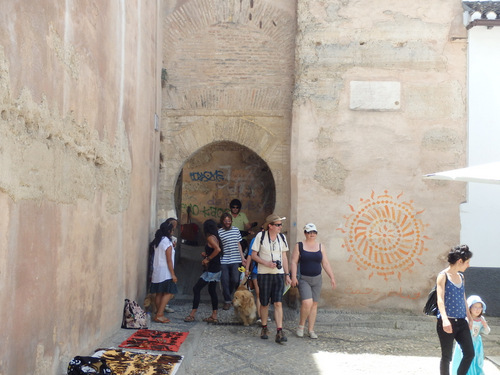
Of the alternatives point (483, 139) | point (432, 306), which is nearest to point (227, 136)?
point (483, 139)

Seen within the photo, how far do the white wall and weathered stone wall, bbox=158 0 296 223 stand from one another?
271 centimetres

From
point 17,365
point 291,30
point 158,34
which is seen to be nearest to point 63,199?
point 17,365

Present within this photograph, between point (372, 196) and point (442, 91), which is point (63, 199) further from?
point (442, 91)

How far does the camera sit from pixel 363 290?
8039mm

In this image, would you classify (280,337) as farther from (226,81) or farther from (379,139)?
(226,81)

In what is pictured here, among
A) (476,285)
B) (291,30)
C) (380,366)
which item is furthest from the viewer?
(291,30)

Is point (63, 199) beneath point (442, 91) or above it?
beneath

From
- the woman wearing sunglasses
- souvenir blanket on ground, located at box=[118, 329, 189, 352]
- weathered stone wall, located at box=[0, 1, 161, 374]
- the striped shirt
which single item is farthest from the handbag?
the striped shirt

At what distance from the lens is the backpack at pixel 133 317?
6.35 meters

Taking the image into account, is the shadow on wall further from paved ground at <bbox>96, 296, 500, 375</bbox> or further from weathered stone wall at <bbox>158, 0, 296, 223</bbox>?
paved ground at <bbox>96, 296, 500, 375</bbox>

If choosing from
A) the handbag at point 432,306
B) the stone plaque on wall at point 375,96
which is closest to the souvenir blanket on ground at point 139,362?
the handbag at point 432,306

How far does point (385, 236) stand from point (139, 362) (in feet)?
14.9

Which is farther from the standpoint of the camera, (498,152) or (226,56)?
(226,56)

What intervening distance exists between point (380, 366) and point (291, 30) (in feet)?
17.5
